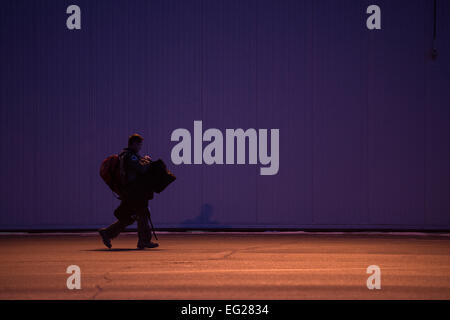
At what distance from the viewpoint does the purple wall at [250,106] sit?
1488 cm

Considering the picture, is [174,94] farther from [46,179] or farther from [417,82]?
[417,82]

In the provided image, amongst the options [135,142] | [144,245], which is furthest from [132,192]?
[144,245]

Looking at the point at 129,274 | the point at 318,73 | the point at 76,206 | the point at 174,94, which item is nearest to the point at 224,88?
the point at 174,94

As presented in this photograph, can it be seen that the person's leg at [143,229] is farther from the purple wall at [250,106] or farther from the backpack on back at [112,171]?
the purple wall at [250,106]

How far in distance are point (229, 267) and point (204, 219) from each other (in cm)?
599

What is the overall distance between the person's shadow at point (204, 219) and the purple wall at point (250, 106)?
2 cm

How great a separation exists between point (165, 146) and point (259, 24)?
149 inches

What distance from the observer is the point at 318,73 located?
1491 cm

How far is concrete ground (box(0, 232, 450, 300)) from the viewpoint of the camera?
6.98 metres

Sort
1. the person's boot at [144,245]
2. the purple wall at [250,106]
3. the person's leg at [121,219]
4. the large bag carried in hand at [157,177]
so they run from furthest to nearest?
the purple wall at [250,106]
the person's boot at [144,245]
the person's leg at [121,219]
the large bag carried in hand at [157,177]

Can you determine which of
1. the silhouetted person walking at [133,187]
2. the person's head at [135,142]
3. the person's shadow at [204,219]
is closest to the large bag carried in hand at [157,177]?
the silhouetted person walking at [133,187]

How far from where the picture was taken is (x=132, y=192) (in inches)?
428

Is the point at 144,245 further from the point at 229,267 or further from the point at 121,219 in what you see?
the point at 229,267

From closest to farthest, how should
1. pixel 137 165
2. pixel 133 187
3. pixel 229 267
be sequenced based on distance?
pixel 229 267, pixel 137 165, pixel 133 187
